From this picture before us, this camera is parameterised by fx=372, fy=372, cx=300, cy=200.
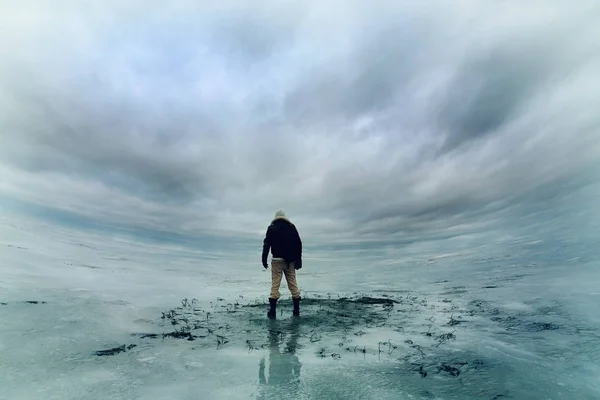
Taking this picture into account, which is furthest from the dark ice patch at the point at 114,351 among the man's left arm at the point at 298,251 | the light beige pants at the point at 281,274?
the man's left arm at the point at 298,251

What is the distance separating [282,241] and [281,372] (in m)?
6.15

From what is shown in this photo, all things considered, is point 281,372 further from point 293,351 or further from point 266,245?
point 266,245

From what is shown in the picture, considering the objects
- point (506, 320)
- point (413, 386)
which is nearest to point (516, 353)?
point (413, 386)

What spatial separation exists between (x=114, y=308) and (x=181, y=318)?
9.88 ft

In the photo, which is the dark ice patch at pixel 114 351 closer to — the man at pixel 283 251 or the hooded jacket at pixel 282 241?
the man at pixel 283 251

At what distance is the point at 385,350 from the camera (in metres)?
8.44

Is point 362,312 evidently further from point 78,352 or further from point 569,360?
point 78,352

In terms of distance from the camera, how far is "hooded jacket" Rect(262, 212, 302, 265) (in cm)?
1276

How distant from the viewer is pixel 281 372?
22.6ft

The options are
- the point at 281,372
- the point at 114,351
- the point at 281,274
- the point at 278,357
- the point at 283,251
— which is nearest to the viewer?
the point at 281,372

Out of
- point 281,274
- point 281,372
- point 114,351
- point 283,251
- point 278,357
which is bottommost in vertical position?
point 281,372

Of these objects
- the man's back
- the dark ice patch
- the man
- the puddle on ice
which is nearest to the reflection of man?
the puddle on ice

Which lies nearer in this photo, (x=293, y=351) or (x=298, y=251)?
(x=293, y=351)

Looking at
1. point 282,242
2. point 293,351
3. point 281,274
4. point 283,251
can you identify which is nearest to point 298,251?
point 283,251
